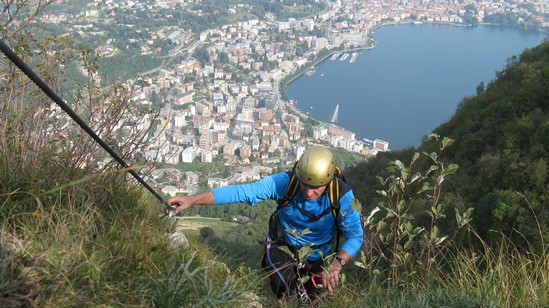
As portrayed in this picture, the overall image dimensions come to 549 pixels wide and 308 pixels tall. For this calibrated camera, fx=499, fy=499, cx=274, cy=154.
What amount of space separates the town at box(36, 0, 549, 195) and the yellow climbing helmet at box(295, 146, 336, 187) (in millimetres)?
1682

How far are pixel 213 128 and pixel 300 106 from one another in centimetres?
960

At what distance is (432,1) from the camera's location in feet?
305

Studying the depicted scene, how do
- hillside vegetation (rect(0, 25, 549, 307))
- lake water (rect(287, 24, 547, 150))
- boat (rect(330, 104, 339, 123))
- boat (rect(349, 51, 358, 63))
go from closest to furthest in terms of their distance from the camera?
hillside vegetation (rect(0, 25, 549, 307)) → lake water (rect(287, 24, 547, 150)) → boat (rect(330, 104, 339, 123)) → boat (rect(349, 51, 358, 63))

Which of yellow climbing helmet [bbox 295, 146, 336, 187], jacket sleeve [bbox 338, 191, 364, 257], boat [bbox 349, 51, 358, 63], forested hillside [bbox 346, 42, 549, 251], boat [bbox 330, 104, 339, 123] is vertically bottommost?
boat [bbox 330, 104, 339, 123]

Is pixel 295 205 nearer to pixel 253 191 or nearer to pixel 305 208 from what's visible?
pixel 305 208

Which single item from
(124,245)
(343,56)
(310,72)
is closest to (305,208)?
(124,245)

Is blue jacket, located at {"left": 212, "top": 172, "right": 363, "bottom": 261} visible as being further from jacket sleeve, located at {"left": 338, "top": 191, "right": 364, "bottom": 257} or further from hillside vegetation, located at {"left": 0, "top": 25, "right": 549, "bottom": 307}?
hillside vegetation, located at {"left": 0, "top": 25, "right": 549, "bottom": 307}

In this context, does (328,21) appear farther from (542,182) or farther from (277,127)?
(542,182)

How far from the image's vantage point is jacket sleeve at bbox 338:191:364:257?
8.35 feet

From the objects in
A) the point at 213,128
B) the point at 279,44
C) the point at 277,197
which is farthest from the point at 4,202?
the point at 279,44

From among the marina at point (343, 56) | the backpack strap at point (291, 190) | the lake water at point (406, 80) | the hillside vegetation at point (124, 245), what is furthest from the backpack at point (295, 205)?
the marina at point (343, 56)

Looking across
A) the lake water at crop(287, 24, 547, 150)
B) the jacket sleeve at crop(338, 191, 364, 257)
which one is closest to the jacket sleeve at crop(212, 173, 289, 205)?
the jacket sleeve at crop(338, 191, 364, 257)

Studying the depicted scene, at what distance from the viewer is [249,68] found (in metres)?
58.2

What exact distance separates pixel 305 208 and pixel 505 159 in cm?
688
